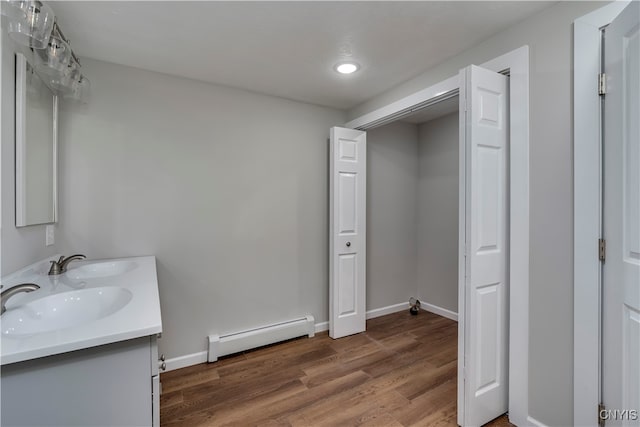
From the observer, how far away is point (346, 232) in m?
3.00

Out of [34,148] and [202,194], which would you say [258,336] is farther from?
[34,148]

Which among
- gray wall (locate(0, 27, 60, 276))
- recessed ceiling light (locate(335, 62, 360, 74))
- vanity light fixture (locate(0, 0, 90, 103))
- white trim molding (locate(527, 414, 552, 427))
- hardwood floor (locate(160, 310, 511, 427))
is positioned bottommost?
hardwood floor (locate(160, 310, 511, 427))

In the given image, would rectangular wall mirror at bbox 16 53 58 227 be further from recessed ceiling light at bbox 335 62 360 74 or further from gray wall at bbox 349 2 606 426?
gray wall at bbox 349 2 606 426

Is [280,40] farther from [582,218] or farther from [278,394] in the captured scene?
[278,394]

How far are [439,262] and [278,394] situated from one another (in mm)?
2483

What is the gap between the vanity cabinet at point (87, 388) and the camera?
2.64 feet

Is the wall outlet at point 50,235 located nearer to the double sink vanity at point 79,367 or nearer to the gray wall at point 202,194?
the gray wall at point 202,194

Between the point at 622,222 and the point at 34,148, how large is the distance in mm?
3061

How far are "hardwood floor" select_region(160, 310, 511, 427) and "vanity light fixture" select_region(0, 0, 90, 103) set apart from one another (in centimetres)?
218

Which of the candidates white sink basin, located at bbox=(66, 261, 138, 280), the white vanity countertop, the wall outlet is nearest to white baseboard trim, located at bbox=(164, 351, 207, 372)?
white sink basin, located at bbox=(66, 261, 138, 280)

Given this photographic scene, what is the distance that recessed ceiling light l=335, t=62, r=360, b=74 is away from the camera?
85.6 inches

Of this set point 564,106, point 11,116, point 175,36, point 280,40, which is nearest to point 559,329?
point 564,106

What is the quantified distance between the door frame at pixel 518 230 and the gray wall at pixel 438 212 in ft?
5.67

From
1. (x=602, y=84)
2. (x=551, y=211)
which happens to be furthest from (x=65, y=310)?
(x=602, y=84)
